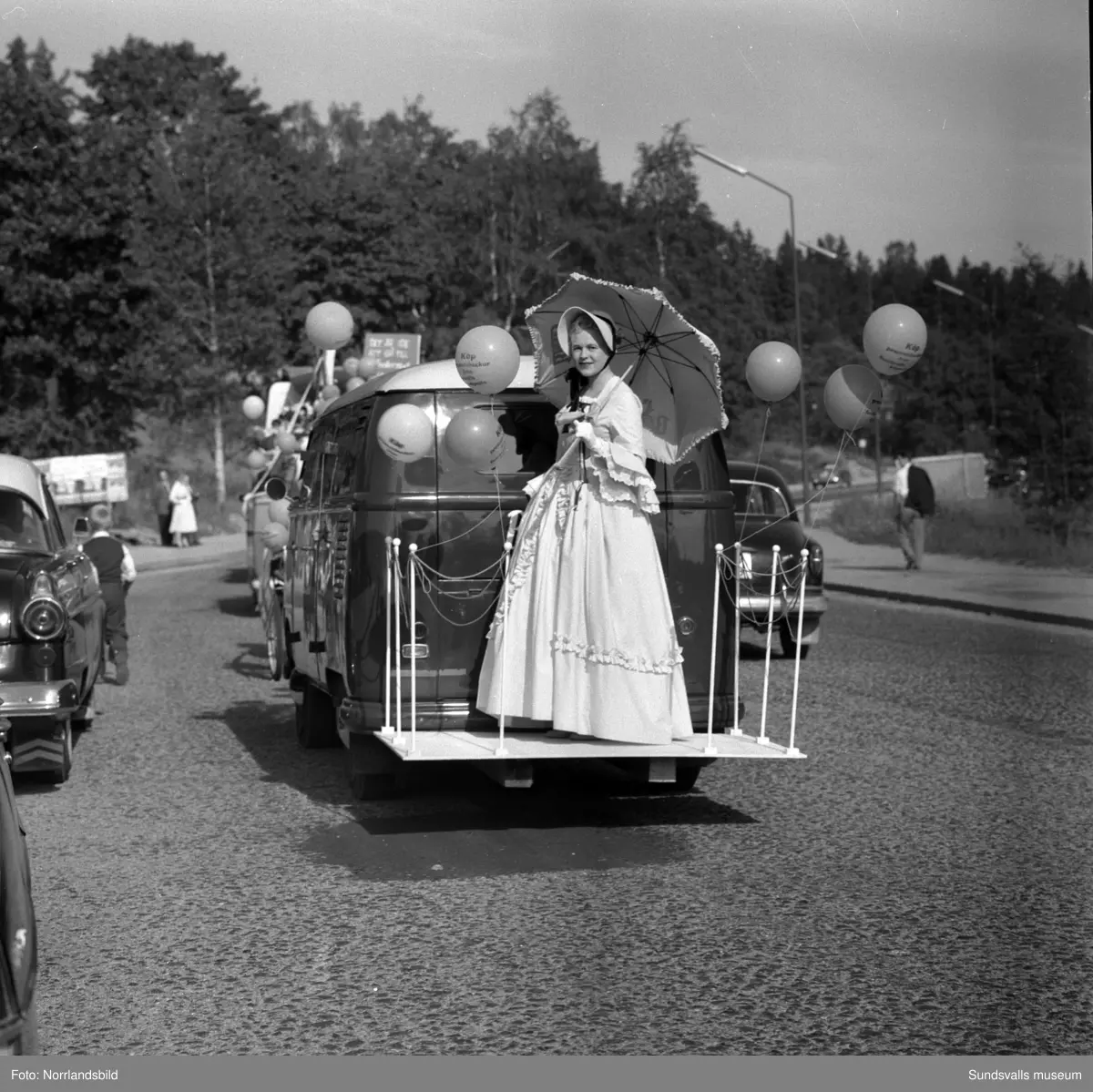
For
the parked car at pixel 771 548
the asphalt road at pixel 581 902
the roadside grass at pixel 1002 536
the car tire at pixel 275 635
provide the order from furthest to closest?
the roadside grass at pixel 1002 536 → the parked car at pixel 771 548 → the car tire at pixel 275 635 → the asphalt road at pixel 581 902

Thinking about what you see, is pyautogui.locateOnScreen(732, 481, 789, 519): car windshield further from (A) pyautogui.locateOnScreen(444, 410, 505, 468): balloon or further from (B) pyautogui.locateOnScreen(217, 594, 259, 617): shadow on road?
(A) pyautogui.locateOnScreen(444, 410, 505, 468): balloon

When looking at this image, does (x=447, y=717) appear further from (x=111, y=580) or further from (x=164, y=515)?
(x=164, y=515)

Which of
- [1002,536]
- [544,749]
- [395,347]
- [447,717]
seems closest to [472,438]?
[447,717]

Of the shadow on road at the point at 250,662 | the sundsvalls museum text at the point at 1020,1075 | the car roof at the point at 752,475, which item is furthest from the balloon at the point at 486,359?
the car roof at the point at 752,475

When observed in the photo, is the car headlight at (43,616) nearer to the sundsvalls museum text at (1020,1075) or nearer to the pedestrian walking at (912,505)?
the sundsvalls museum text at (1020,1075)

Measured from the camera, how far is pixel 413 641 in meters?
7.73

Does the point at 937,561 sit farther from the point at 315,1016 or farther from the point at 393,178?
the point at 393,178

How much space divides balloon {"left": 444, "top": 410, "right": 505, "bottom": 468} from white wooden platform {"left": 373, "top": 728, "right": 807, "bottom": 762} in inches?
49.8

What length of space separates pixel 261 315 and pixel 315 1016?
4256 cm

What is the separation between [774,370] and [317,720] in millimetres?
3898

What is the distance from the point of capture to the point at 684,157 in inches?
1860

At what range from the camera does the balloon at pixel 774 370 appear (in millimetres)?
8289

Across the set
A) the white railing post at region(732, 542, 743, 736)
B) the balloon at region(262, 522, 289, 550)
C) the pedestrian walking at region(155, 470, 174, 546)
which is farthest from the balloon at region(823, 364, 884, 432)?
the pedestrian walking at region(155, 470, 174, 546)

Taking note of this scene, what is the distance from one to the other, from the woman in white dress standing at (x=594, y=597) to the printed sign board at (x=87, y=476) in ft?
99.8
